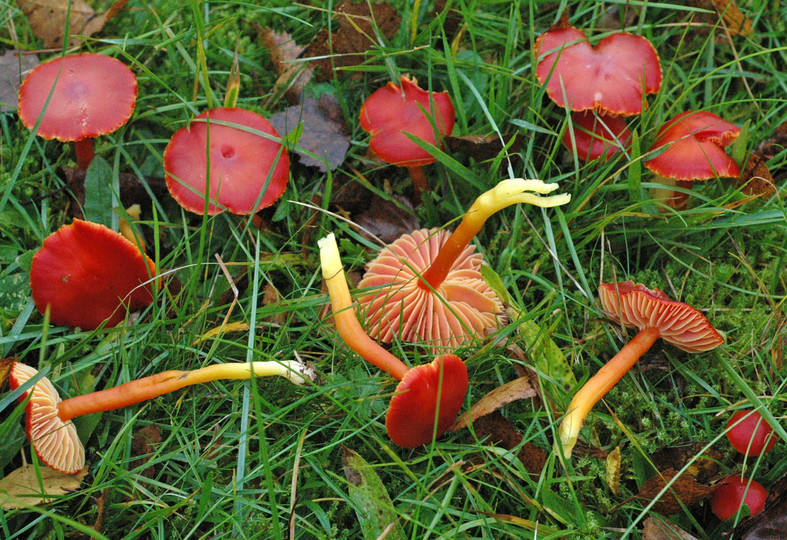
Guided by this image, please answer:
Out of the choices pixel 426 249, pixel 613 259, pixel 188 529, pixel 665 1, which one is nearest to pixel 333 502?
pixel 188 529

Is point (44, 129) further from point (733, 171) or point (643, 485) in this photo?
point (733, 171)

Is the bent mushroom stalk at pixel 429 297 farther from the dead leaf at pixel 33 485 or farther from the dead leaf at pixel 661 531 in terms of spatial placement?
Result: the dead leaf at pixel 33 485

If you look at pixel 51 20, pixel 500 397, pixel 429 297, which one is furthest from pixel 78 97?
pixel 500 397

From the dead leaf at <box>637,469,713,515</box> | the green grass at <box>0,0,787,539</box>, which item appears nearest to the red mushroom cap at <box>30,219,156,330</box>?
the green grass at <box>0,0,787,539</box>

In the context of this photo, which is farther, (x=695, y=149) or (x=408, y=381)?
(x=695, y=149)

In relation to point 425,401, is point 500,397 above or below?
below

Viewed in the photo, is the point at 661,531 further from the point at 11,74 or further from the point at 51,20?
the point at 51,20

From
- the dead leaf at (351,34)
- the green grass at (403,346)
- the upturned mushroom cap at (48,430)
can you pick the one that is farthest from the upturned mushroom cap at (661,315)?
the upturned mushroom cap at (48,430)
